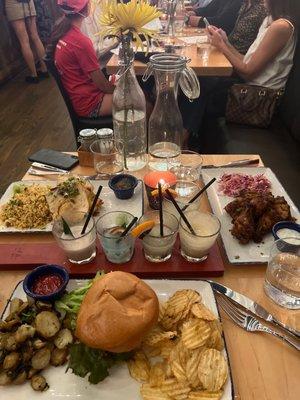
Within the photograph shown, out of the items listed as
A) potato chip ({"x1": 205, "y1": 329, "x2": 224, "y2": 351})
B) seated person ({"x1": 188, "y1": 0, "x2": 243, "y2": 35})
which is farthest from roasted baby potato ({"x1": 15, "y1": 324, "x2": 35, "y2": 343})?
seated person ({"x1": 188, "y1": 0, "x2": 243, "y2": 35})

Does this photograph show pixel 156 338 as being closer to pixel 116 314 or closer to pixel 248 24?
pixel 116 314

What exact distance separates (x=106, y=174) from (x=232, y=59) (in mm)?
1914

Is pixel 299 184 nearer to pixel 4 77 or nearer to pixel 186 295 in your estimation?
pixel 186 295

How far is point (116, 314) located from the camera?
86 cm

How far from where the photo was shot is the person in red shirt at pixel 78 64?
8.75 feet

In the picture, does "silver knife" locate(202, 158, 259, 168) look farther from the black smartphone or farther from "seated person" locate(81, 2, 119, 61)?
"seated person" locate(81, 2, 119, 61)

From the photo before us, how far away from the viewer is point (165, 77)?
1549 millimetres

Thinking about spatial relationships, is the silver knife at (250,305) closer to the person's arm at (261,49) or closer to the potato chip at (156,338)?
the potato chip at (156,338)

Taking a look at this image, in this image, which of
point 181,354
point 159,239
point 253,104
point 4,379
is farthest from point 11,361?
point 253,104

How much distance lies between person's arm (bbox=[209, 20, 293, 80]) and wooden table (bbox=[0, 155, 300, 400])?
2.12 meters

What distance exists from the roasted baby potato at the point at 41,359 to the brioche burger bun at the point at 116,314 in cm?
10

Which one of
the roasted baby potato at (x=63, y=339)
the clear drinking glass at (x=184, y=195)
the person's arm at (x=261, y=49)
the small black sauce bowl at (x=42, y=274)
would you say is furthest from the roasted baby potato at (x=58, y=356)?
the person's arm at (x=261, y=49)

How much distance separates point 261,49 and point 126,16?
1.75 meters

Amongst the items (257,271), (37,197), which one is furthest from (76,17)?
(257,271)
